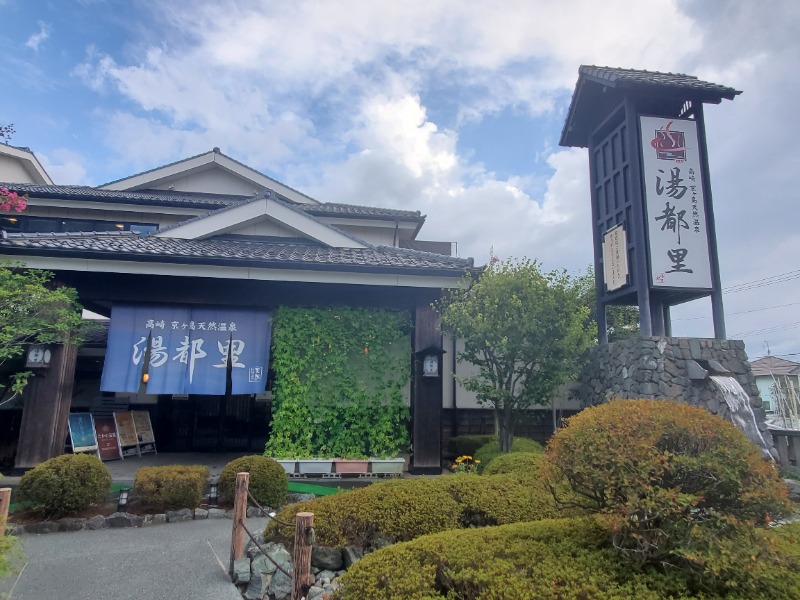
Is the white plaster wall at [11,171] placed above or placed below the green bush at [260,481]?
above

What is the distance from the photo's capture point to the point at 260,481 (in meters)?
6.97

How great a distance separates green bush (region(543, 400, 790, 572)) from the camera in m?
2.98

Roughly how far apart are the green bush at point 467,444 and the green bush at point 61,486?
683 cm

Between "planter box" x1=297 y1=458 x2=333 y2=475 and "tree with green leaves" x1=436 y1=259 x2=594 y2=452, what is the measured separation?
3131 millimetres

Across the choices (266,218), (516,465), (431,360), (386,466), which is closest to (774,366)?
(431,360)

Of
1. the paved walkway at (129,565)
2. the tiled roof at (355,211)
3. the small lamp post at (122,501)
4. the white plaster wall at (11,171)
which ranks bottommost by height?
the paved walkway at (129,565)

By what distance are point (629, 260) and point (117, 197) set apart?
15.1 m

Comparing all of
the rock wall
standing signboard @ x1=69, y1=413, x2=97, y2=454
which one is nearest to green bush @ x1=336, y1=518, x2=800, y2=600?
the rock wall

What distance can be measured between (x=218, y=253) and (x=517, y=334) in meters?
6.10

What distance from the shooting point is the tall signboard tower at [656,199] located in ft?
33.9

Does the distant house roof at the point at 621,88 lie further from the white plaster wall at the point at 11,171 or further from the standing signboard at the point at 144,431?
the white plaster wall at the point at 11,171

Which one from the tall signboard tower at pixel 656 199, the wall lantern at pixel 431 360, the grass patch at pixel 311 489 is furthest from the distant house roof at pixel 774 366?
the grass patch at pixel 311 489

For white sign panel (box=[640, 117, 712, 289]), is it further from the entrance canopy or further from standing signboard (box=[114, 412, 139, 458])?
standing signboard (box=[114, 412, 139, 458])

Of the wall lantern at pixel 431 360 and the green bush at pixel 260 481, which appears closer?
the green bush at pixel 260 481
